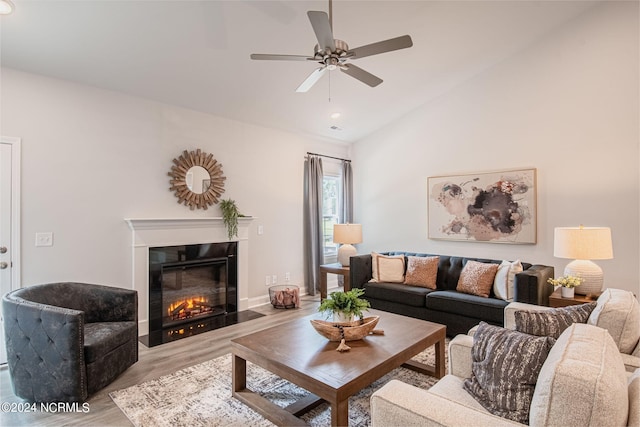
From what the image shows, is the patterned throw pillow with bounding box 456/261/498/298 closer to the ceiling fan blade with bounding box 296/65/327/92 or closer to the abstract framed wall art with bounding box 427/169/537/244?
the abstract framed wall art with bounding box 427/169/537/244

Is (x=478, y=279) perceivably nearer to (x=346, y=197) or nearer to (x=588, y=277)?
(x=588, y=277)

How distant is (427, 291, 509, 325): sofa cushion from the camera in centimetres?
355

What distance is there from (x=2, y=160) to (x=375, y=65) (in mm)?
3842

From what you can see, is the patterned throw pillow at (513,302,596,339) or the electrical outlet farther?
the electrical outlet

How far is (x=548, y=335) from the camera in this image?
1711 mm

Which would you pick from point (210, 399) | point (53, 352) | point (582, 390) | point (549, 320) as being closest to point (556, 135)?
point (549, 320)

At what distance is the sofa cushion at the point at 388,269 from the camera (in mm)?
4645

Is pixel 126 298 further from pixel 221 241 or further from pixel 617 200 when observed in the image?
pixel 617 200

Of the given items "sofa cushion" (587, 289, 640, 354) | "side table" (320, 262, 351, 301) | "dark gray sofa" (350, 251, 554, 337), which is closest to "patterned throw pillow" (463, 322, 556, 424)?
"sofa cushion" (587, 289, 640, 354)

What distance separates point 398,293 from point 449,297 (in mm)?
617

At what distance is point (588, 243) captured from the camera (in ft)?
10.7

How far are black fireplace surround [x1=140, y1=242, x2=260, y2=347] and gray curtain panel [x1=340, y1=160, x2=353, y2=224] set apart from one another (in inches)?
88.6

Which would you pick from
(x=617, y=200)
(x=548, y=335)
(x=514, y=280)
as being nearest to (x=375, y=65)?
(x=514, y=280)

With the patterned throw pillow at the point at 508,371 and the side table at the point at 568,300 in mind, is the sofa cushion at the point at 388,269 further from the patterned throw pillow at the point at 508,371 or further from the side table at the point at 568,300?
the patterned throw pillow at the point at 508,371
